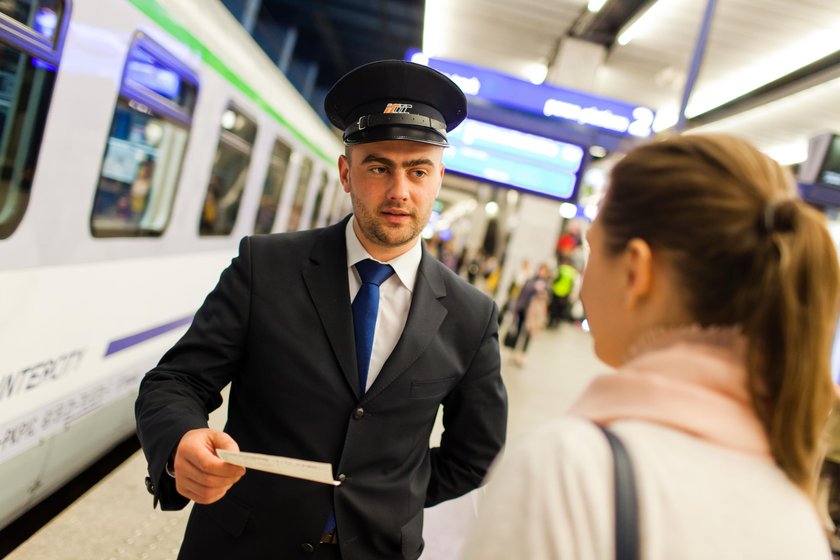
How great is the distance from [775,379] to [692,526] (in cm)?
20

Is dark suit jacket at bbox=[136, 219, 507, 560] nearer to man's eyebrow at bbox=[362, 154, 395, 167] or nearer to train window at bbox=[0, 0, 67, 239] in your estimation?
man's eyebrow at bbox=[362, 154, 395, 167]

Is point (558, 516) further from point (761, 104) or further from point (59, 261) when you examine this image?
point (761, 104)

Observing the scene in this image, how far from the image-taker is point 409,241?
1.69m

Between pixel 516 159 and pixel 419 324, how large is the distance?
4889 mm

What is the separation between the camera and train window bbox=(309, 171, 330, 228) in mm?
9155

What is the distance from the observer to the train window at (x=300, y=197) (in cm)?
770

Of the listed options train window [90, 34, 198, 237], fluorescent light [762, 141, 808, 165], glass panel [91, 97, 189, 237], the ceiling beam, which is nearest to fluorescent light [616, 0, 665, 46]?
the ceiling beam

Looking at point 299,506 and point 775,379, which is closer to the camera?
point 775,379

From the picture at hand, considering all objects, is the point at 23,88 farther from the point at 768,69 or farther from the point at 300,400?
the point at 768,69

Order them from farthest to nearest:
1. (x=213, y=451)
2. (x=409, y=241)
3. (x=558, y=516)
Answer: (x=409, y=241) < (x=213, y=451) < (x=558, y=516)

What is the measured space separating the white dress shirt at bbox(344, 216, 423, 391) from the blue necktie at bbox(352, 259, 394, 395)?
0.02 meters

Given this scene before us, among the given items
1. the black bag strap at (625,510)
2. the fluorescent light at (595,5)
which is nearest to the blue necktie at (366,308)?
the black bag strap at (625,510)

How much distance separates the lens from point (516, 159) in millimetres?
6238

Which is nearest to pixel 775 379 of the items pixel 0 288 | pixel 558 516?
pixel 558 516
